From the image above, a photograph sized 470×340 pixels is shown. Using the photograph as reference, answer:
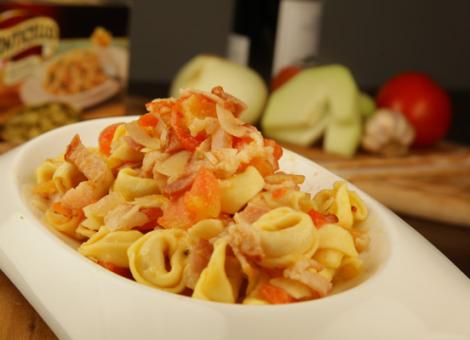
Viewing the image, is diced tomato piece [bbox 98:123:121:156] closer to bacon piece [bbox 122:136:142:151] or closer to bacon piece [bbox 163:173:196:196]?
bacon piece [bbox 122:136:142:151]

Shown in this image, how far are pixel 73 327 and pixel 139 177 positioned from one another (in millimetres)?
315

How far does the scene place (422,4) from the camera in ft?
13.4

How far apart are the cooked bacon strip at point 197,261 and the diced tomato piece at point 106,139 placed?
0.36 meters

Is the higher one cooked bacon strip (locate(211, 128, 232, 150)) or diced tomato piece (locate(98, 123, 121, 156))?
cooked bacon strip (locate(211, 128, 232, 150))

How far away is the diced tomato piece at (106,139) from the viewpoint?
4.51 ft

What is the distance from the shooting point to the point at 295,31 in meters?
2.96

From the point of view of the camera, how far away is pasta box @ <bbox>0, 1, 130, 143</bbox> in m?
2.26

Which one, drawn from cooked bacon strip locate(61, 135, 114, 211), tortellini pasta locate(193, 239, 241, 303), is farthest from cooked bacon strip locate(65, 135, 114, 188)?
tortellini pasta locate(193, 239, 241, 303)

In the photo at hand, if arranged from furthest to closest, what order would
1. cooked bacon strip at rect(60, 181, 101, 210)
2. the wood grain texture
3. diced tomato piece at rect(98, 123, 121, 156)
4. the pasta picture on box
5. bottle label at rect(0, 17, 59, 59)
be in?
the pasta picture on box → bottle label at rect(0, 17, 59, 59) → diced tomato piece at rect(98, 123, 121, 156) → cooked bacon strip at rect(60, 181, 101, 210) → the wood grain texture

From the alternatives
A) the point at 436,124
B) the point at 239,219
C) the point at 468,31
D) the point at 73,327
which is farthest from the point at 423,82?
the point at 73,327

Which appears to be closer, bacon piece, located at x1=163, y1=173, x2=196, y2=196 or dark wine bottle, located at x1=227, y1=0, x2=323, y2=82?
bacon piece, located at x1=163, y1=173, x2=196, y2=196

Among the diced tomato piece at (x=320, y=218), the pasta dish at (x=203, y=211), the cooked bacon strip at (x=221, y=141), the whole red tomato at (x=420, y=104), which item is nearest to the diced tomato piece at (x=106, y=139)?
the pasta dish at (x=203, y=211)

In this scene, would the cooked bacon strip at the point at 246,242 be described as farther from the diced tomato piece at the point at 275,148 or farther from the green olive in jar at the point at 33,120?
the green olive in jar at the point at 33,120

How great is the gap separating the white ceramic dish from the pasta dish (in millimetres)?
66
